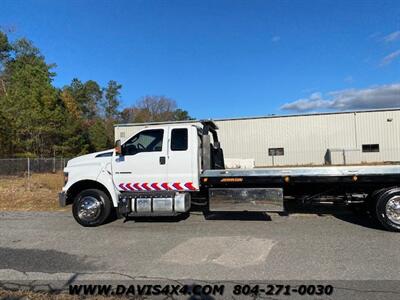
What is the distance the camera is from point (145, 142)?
10.3 meters

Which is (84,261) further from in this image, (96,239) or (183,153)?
(183,153)

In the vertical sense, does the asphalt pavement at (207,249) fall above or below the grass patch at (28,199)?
below

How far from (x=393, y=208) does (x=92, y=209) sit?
268 inches

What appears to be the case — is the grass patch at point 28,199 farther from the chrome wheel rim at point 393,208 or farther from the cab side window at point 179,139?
the chrome wheel rim at point 393,208

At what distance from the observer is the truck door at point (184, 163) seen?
393 inches

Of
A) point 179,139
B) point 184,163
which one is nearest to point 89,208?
point 184,163

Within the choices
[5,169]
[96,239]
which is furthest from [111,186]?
[5,169]

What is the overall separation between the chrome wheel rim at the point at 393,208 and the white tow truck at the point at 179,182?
17.1 inches

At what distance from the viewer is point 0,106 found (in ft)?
122

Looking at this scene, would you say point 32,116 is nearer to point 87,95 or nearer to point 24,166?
point 24,166

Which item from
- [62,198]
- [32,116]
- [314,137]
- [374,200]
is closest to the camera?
[374,200]

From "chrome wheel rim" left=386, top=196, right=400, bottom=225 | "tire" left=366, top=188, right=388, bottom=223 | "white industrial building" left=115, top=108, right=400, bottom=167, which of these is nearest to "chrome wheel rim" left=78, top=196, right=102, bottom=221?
"tire" left=366, top=188, right=388, bottom=223

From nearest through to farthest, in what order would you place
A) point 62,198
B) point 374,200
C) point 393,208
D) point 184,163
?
point 393,208 → point 374,200 → point 184,163 → point 62,198

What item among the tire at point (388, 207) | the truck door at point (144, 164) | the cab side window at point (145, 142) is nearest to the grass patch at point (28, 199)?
the truck door at point (144, 164)
